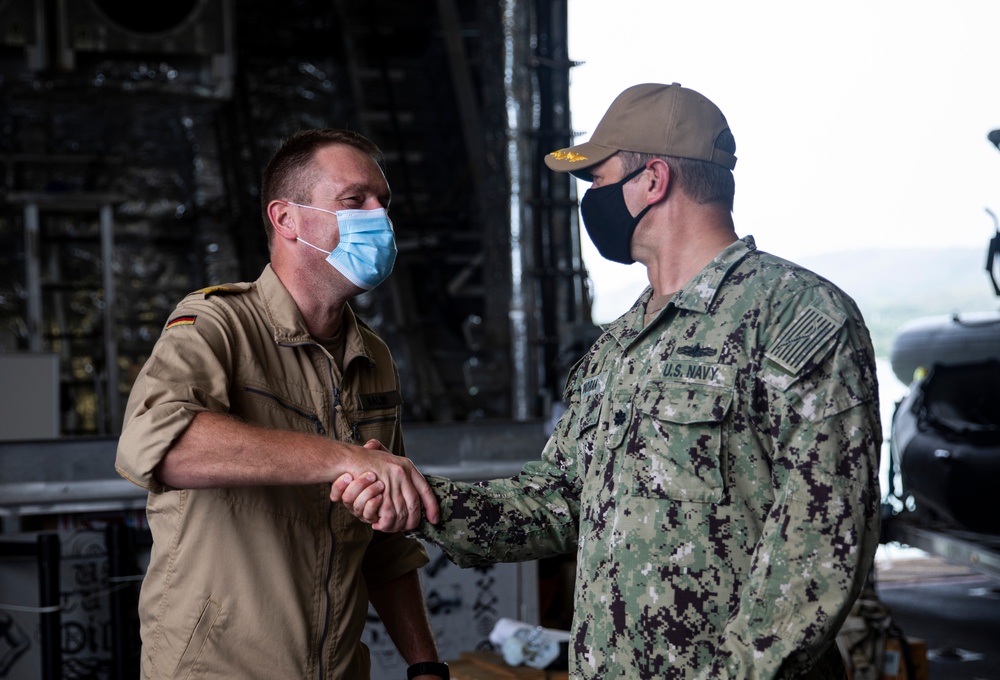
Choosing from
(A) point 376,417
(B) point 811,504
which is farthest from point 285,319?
(B) point 811,504

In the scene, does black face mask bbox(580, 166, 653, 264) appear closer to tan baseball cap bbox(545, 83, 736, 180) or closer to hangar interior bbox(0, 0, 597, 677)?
tan baseball cap bbox(545, 83, 736, 180)

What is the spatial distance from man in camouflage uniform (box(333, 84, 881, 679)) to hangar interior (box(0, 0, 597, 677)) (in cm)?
392

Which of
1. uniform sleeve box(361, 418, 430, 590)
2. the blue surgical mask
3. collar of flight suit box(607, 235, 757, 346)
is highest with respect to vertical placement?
the blue surgical mask

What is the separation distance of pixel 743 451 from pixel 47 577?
7.98 ft

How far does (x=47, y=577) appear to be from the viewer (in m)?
3.25

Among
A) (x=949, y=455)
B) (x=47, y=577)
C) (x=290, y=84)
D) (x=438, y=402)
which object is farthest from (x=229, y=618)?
(x=290, y=84)

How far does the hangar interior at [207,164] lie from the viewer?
7410 millimetres

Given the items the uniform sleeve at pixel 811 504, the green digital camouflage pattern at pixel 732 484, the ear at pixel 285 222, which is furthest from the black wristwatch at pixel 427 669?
the ear at pixel 285 222

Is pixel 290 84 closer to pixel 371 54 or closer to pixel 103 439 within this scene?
pixel 371 54

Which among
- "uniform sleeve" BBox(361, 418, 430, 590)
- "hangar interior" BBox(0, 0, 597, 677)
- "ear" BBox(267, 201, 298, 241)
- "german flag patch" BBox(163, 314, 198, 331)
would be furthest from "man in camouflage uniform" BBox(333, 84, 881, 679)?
"hangar interior" BBox(0, 0, 597, 677)

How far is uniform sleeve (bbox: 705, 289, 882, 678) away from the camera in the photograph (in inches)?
59.4

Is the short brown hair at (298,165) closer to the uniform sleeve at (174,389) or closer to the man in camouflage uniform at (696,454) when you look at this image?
the uniform sleeve at (174,389)

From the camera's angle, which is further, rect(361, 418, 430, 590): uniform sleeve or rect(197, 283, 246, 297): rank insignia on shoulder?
rect(361, 418, 430, 590): uniform sleeve

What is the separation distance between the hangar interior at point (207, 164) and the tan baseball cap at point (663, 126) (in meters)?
3.96
